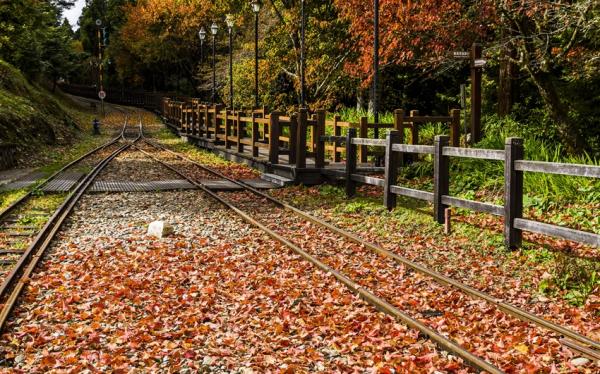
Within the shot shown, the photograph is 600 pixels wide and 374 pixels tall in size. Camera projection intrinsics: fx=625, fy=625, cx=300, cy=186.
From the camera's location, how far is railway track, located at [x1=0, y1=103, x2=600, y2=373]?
16.8ft

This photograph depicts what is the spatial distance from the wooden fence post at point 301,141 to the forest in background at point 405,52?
2.92 m

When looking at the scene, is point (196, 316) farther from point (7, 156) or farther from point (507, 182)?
point (7, 156)

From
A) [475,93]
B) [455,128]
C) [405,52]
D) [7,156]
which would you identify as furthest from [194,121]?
[475,93]

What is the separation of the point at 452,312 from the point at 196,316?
96.7 inches

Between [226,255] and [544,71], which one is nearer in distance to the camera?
[226,255]

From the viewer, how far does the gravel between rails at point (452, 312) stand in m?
4.90

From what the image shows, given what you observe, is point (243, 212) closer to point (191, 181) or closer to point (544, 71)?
point (191, 181)

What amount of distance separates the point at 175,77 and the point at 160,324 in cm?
6641

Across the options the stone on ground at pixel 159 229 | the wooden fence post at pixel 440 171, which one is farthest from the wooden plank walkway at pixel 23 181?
the wooden fence post at pixel 440 171

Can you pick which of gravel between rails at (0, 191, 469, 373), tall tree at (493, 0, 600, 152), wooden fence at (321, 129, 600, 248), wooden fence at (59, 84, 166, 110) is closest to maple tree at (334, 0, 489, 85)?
tall tree at (493, 0, 600, 152)

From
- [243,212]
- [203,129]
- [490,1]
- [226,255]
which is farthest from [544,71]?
[203,129]

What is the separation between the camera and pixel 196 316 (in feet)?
19.7

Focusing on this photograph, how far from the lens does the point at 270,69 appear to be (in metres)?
29.9

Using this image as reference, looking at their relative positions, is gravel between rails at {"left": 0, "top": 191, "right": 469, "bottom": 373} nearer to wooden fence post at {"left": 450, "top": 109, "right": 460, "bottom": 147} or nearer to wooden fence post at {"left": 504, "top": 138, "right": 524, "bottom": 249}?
wooden fence post at {"left": 504, "top": 138, "right": 524, "bottom": 249}
